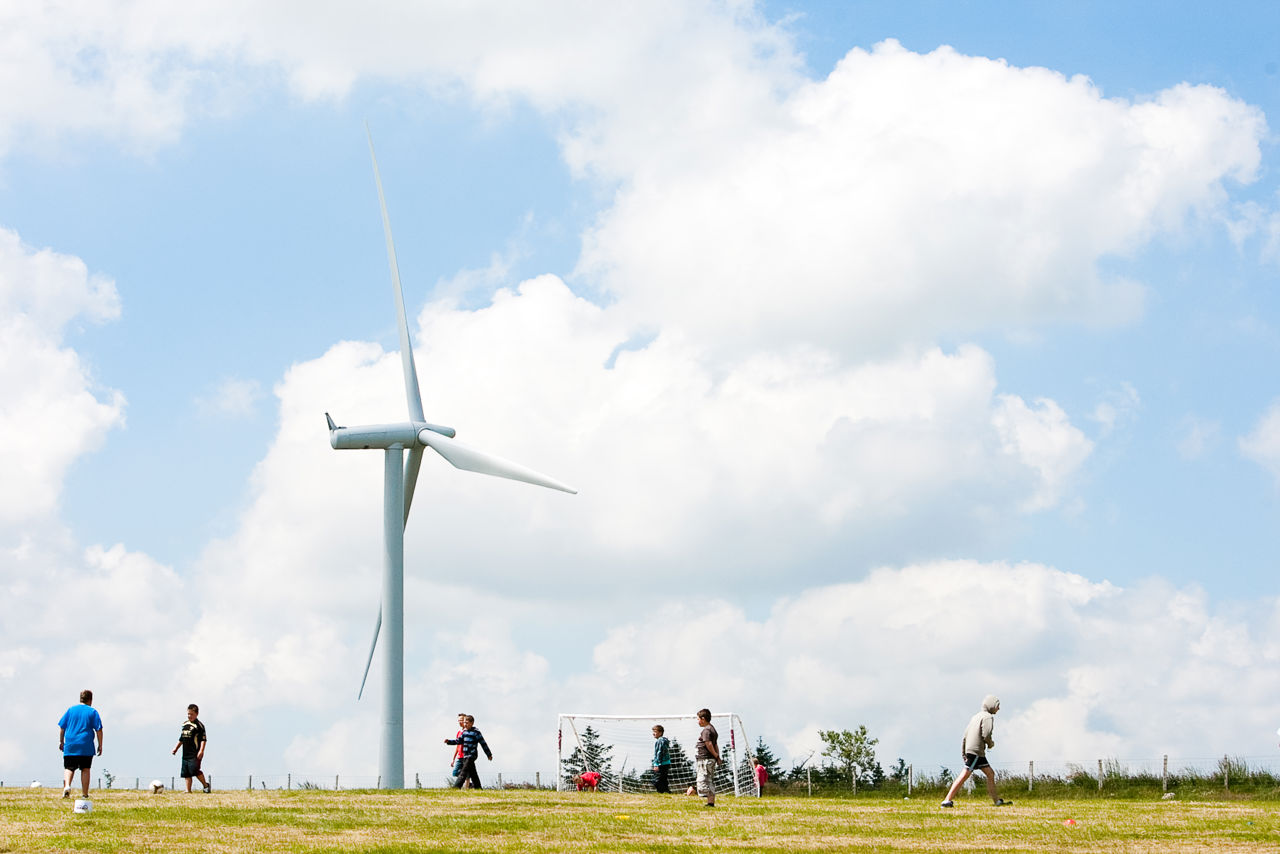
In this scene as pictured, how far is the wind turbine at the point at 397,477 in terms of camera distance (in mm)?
50250

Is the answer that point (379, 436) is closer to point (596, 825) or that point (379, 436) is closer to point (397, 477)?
point (397, 477)

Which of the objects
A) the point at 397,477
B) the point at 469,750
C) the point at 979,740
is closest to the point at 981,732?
the point at 979,740

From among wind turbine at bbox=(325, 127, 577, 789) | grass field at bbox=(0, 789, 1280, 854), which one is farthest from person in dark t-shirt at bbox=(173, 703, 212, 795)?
wind turbine at bbox=(325, 127, 577, 789)

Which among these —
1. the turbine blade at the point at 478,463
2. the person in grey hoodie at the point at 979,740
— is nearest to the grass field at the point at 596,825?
the person in grey hoodie at the point at 979,740

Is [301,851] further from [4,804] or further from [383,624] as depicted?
[383,624]

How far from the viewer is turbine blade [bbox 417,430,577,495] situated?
47.8 meters

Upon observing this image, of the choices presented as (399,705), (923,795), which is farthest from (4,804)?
(923,795)

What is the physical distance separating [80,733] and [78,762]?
580mm

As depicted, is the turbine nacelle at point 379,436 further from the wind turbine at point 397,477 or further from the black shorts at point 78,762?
the black shorts at point 78,762

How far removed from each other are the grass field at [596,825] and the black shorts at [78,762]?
0.96 m

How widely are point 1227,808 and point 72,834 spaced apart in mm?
22951

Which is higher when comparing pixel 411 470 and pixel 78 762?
pixel 411 470

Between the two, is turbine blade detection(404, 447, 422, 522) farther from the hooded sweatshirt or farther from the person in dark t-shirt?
the hooded sweatshirt

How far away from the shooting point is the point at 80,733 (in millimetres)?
29688
